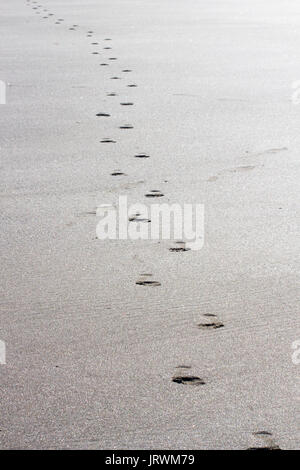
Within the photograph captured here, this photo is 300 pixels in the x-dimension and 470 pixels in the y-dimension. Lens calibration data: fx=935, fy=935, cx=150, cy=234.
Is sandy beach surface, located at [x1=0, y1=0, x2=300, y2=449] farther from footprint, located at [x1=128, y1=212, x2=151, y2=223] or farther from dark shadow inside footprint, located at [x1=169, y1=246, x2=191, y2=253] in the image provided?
footprint, located at [x1=128, y1=212, x2=151, y2=223]

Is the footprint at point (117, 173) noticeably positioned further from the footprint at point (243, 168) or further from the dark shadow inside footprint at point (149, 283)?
the dark shadow inside footprint at point (149, 283)

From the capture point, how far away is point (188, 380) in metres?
3.27

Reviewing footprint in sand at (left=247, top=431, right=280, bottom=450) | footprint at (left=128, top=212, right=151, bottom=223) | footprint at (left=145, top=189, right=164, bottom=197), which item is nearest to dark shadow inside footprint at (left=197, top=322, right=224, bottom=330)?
footprint in sand at (left=247, top=431, right=280, bottom=450)

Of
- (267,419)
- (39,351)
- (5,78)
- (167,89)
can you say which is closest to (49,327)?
(39,351)

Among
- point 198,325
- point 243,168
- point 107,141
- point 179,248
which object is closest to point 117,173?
point 243,168

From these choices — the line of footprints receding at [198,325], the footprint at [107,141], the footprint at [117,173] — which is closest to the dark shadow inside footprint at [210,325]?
the line of footprints receding at [198,325]

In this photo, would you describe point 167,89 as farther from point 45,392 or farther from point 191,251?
point 45,392

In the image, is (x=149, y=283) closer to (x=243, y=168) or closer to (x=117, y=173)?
(x=117, y=173)

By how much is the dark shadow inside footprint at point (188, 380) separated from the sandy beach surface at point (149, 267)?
23 mm

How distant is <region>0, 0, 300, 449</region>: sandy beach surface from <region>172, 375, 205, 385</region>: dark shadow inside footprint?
0.07 ft

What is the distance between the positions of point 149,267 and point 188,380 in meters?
1.16

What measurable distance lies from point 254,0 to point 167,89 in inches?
461

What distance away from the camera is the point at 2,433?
2938 millimetres

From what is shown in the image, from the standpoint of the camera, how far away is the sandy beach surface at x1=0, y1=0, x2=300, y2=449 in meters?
3.05
